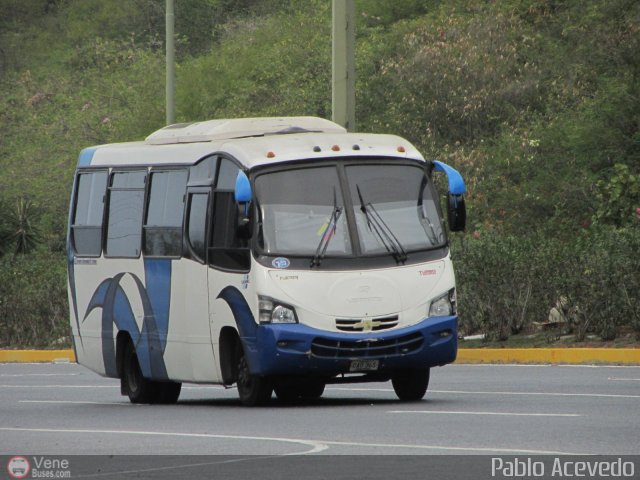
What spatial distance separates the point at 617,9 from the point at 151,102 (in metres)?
25.6

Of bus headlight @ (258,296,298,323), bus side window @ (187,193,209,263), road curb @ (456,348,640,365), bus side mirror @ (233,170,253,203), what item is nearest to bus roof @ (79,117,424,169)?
bus side mirror @ (233,170,253,203)

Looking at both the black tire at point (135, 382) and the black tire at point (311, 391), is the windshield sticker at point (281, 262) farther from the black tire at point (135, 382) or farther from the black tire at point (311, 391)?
the black tire at point (135, 382)

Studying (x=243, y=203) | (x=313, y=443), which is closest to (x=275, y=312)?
(x=243, y=203)

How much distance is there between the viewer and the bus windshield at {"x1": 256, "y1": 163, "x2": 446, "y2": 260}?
16297 millimetres

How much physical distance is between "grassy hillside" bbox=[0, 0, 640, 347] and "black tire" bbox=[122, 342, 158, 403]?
6887 mm

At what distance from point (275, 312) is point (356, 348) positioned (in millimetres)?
841

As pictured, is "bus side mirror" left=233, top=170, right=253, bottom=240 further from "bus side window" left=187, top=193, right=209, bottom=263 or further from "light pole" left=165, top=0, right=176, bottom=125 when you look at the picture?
"light pole" left=165, top=0, right=176, bottom=125

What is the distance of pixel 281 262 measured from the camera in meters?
16.1

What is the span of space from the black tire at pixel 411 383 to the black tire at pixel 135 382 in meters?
3.29

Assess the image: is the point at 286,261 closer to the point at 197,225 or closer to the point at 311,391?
the point at 197,225

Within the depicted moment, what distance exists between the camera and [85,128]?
6056 cm

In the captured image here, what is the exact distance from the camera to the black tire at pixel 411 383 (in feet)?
55.1

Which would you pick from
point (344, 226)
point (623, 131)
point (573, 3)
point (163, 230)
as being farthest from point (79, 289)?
point (573, 3)
